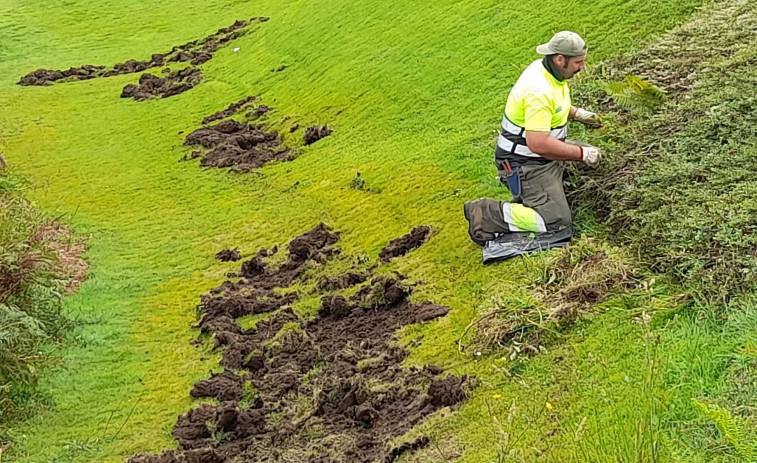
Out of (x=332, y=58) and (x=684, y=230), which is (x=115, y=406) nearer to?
(x=684, y=230)

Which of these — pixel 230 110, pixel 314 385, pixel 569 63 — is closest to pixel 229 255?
pixel 314 385

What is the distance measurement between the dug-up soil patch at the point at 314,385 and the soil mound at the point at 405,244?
0.46 m

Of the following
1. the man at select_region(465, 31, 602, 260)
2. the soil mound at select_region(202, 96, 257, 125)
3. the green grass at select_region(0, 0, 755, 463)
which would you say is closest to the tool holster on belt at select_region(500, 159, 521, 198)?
the man at select_region(465, 31, 602, 260)

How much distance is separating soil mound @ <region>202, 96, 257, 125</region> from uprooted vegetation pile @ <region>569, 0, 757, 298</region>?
7.70 meters

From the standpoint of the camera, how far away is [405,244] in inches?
308

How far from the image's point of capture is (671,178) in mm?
6168

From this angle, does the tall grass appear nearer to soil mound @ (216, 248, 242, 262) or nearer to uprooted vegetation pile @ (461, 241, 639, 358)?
soil mound @ (216, 248, 242, 262)

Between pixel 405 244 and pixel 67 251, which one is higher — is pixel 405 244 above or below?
above

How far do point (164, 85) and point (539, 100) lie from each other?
1232cm

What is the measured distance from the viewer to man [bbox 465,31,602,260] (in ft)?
21.0

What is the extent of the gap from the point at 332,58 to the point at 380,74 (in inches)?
79.7

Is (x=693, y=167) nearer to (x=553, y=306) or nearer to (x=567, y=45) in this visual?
(x=567, y=45)

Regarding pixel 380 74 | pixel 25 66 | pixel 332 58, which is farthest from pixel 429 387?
pixel 25 66

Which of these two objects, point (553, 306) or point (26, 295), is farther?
point (26, 295)
